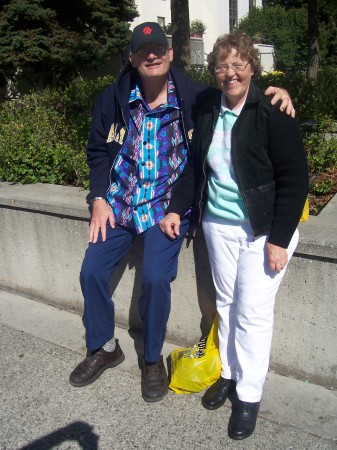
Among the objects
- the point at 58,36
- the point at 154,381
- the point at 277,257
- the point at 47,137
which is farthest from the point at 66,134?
the point at 58,36

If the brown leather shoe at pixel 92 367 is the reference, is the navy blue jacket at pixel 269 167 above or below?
above

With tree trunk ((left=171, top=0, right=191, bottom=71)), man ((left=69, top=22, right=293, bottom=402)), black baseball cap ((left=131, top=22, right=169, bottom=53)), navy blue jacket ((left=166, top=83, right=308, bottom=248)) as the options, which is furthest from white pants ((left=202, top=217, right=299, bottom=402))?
tree trunk ((left=171, top=0, right=191, bottom=71))

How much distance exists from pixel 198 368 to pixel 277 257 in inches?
34.8

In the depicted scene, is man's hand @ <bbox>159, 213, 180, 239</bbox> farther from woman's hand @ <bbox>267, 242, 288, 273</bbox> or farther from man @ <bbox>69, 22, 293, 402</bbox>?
woman's hand @ <bbox>267, 242, 288, 273</bbox>

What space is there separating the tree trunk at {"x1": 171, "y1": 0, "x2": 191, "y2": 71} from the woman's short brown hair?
503 centimetres

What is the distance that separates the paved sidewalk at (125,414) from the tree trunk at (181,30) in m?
4.99

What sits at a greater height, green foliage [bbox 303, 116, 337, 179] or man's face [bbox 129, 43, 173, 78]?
man's face [bbox 129, 43, 173, 78]

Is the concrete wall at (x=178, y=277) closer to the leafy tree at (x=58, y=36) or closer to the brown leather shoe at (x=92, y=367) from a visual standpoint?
the brown leather shoe at (x=92, y=367)

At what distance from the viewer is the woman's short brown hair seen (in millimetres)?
2463

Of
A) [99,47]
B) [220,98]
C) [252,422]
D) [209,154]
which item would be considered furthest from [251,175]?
[99,47]

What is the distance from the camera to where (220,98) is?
2713 mm

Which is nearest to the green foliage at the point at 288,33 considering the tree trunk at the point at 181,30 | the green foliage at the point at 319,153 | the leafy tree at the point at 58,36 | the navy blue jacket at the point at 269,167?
the leafy tree at the point at 58,36

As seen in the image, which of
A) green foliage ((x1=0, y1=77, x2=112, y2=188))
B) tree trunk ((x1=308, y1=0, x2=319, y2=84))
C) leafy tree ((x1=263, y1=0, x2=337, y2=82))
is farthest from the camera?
tree trunk ((x1=308, y1=0, x2=319, y2=84))

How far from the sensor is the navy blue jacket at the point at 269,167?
2418mm
